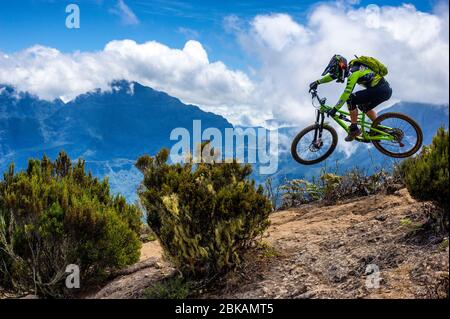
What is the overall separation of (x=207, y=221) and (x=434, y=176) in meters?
3.57

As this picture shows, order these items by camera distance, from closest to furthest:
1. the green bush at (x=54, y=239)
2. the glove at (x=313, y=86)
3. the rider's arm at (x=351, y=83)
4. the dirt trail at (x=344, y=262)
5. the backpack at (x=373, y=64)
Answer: the dirt trail at (x=344, y=262) < the green bush at (x=54, y=239) < the rider's arm at (x=351, y=83) < the backpack at (x=373, y=64) < the glove at (x=313, y=86)

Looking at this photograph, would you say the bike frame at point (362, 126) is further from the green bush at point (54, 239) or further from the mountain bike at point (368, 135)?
the green bush at point (54, 239)

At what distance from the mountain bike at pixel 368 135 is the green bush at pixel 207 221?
3.66 meters

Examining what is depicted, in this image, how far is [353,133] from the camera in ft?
35.6

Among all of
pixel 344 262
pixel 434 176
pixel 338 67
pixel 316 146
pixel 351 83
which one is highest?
pixel 338 67

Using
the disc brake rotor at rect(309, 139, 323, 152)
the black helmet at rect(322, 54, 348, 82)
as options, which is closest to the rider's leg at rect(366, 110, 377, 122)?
the black helmet at rect(322, 54, 348, 82)

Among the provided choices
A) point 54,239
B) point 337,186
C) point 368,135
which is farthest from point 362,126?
point 54,239

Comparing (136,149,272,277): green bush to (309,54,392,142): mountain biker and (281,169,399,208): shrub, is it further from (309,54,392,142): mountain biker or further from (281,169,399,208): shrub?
(281,169,399,208): shrub

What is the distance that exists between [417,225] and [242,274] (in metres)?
3.12

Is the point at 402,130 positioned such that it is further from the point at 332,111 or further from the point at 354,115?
the point at 332,111

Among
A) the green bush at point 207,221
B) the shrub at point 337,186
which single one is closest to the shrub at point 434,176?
the green bush at point 207,221

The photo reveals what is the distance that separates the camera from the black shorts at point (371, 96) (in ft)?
34.8

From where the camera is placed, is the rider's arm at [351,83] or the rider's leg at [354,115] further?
the rider's leg at [354,115]
